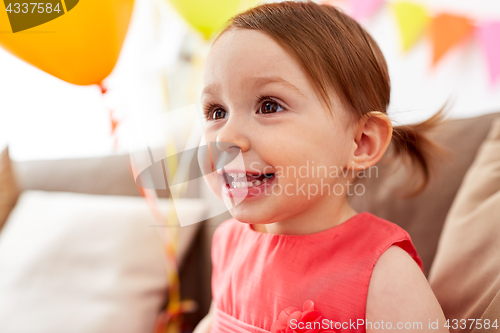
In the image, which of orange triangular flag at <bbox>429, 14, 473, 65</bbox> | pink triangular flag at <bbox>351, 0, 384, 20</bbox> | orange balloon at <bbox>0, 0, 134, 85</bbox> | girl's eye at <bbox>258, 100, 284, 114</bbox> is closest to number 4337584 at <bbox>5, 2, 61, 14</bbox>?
orange balloon at <bbox>0, 0, 134, 85</bbox>

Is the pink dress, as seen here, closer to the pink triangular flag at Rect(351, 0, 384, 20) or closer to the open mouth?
the open mouth

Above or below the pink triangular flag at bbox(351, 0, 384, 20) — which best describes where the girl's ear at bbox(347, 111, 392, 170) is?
below

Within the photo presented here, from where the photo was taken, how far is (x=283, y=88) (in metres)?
0.53

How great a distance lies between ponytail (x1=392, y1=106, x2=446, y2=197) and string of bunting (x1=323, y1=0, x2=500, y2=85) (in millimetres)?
499

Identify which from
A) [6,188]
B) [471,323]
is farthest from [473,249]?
[6,188]

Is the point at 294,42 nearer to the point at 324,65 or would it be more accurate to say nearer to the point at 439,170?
the point at 324,65

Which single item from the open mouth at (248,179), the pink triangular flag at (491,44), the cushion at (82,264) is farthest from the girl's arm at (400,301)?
the pink triangular flag at (491,44)

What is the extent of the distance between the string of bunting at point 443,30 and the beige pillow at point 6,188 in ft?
4.58

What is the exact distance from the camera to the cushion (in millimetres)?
938

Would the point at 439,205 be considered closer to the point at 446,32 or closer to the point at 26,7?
the point at 446,32

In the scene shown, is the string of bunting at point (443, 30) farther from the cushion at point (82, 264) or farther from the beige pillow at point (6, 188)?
the beige pillow at point (6, 188)

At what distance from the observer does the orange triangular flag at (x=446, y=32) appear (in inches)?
43.4

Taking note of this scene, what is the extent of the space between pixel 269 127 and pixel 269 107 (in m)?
0.04

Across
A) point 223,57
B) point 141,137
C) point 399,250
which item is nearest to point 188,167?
point 141,137
